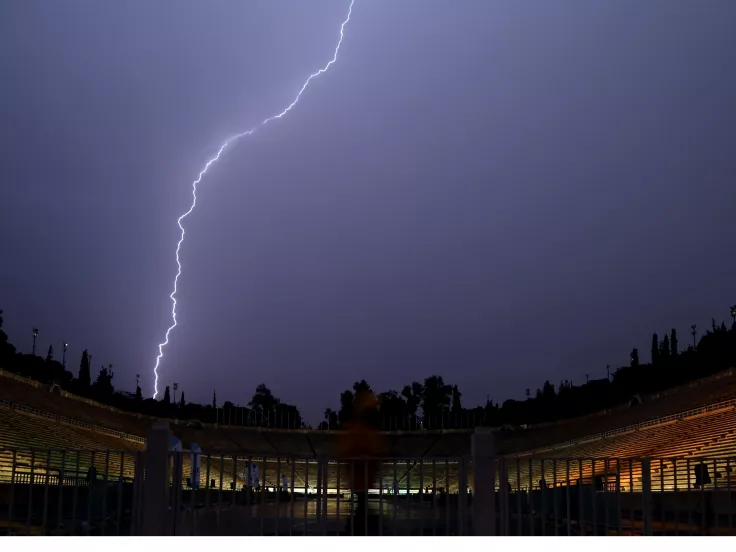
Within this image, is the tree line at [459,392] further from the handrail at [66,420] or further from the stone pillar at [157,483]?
the stone pillar at [157,483]

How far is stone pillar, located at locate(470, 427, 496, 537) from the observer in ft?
31.0

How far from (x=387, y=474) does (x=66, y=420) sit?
2580cm

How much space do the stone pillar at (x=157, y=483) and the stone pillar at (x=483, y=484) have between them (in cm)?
395

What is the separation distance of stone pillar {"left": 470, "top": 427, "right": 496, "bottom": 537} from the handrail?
109 ft

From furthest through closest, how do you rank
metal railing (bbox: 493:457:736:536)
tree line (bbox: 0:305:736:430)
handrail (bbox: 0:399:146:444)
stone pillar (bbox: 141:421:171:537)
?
tree line (bbox: 0:305:736:430)
handrail (bbox: 0:399:146:444)
metal railing (bbox: 493:457:736:536)
stone pillar (bbox: 141:421:171:537)

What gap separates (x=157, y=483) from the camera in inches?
365

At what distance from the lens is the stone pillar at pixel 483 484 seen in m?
9.44

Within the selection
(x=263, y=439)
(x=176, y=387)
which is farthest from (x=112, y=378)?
(x=263, y=439)

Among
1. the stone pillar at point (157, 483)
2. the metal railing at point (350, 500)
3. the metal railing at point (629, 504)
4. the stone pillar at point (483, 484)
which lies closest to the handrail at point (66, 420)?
the metal railing at point (350, 500)

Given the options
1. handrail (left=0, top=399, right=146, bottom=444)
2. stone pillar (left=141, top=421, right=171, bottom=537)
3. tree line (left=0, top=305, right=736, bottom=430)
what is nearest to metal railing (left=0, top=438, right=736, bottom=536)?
stone pillar (left=141, top=421, right=171, bottom=537)

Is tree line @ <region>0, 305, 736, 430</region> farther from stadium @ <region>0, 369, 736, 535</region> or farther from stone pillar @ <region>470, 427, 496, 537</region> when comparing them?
stone pillar @ <region>470, 427, 496, 537</region>

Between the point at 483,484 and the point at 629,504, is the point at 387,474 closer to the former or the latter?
the point at 629,504
